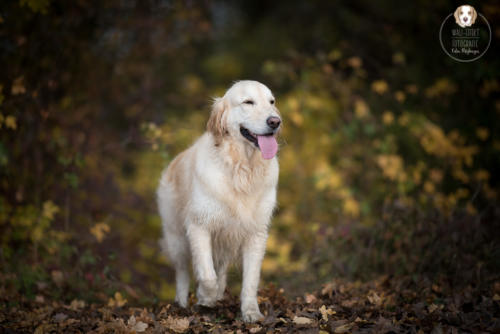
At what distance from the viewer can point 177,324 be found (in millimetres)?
3021

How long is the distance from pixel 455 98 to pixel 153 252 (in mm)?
5021

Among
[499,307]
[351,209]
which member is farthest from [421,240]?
[351,209]

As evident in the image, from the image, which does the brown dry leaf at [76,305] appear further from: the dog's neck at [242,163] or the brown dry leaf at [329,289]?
the brown dry leaf at [329,289]

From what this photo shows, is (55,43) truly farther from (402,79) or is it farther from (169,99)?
(402,79)

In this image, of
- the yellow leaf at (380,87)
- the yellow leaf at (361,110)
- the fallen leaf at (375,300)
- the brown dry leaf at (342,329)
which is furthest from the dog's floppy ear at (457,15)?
the brown dry leaf at (342,329)

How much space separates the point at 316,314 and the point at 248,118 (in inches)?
56.7

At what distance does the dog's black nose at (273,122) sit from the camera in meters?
3.24

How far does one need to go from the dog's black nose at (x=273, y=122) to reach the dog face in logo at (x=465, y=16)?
3.89 metres

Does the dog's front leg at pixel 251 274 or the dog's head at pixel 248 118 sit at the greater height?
the dog's head at pixel 248 118

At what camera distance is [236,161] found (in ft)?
11.3

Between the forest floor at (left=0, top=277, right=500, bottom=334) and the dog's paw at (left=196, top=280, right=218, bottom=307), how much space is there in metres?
0.07

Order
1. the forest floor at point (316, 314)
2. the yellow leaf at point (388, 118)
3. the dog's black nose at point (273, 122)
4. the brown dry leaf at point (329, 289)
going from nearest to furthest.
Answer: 1. the forest floor at point (316, 314)
2. the dog's black nose at point (273, 122)
3. the brown dry leaf at point (329, 289)
4. the yellow leaf at point (388, 118)

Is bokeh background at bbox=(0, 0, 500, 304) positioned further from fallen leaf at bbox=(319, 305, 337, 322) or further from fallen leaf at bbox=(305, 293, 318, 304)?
fallen leaf at bbox=(319, 305, 337, 322)

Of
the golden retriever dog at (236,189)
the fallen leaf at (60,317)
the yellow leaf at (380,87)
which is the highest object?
the yellow leaf at (380,87)
